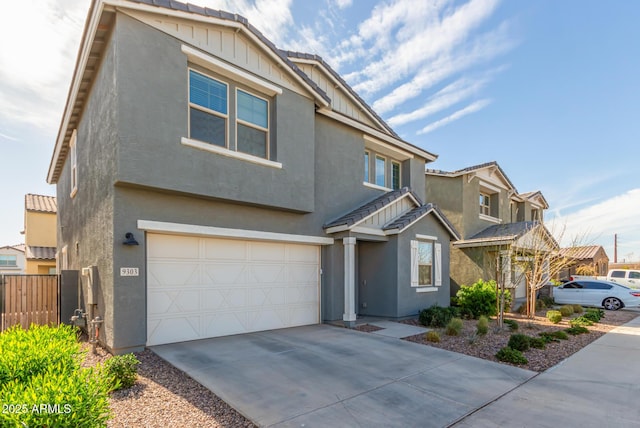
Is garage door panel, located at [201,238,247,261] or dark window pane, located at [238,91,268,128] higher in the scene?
dark window pane, located at [238,91,268,128]

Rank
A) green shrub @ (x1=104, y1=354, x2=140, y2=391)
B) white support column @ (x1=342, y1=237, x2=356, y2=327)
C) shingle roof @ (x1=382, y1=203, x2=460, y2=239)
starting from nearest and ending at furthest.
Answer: green shrub @ (x1=104, y1=354, x2=140, y2=391)
white support column @ (x1=342, y1=237, x2=356, y2=327)
shingle roof @ (x1=382, y1=203, x2=460, y2=239)

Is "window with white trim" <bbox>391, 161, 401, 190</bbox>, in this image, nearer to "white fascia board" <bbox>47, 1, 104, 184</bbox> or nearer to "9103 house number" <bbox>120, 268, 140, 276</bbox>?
"9103 house number" <bbox>120, 268, 140, 276</bbox>

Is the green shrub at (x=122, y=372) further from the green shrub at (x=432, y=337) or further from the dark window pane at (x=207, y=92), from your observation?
the green shrub at (x=432, y=337)

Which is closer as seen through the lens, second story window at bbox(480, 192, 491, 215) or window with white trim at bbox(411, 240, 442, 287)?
window with white trim at bbox(411, 240, 442, 287)

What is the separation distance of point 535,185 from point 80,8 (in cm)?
2846

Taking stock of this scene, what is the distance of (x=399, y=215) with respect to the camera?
40.7ft

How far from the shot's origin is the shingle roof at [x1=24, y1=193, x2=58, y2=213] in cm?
2075

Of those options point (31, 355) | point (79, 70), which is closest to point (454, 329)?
point (31, 355)

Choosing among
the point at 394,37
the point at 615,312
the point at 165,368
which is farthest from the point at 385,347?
the point at 615,312

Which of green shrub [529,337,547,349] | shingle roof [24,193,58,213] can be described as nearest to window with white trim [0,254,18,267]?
shingle roof [24,193,58,213]

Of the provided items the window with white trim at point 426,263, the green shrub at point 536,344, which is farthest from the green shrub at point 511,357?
the window with white trim at point 426,263

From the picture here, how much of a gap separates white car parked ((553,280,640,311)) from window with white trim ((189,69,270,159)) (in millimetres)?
18313

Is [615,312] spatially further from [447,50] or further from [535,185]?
[447,50]

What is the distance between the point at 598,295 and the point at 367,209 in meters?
14.8
